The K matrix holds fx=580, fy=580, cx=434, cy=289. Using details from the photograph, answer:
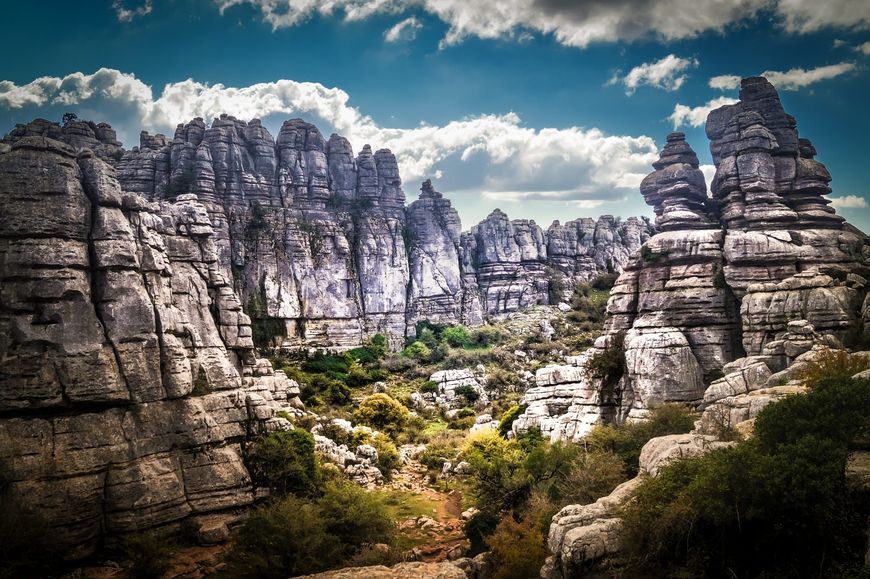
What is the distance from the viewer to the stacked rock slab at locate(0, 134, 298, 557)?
21047 millimetres

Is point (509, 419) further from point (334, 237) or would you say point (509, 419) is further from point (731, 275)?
point (334, 237)

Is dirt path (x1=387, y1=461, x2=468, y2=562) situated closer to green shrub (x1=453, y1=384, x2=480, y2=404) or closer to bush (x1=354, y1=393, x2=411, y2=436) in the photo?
bush (x1=354, y1=393, x2=411, y2=436)

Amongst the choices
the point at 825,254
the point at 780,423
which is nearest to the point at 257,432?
the point at 780,423

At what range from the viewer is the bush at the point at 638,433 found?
24375 mm

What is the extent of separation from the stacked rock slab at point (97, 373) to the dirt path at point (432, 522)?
763cm

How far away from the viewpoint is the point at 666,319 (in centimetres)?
3303

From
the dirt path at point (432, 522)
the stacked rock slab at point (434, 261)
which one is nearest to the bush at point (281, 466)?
the dirt path at point (432, 522)

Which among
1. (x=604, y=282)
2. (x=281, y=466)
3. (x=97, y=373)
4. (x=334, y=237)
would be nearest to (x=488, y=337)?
(x=604, y=282)

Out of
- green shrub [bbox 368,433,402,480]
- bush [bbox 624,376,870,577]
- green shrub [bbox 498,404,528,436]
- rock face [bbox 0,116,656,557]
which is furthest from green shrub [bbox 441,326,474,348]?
bush [bbox 624,376,870,577]

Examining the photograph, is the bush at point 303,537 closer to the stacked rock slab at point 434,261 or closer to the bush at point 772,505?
the bush at point 772,505

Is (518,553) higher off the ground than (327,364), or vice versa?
(327,364)

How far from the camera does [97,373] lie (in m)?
22.4

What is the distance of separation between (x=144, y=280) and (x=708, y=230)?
3202cm

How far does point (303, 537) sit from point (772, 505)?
48.2 feet
